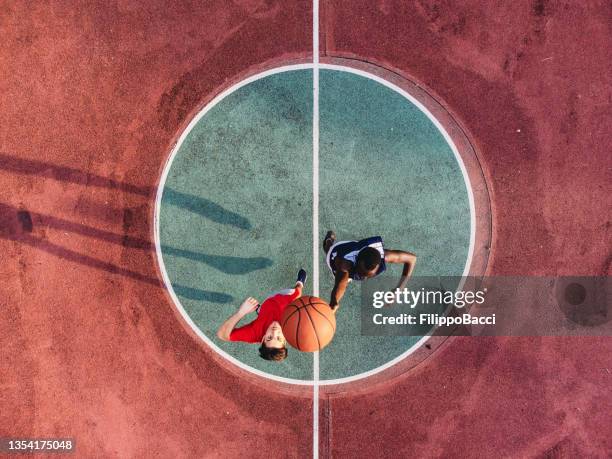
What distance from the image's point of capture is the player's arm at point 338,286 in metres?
6.90

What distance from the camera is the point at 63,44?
766 centimetres

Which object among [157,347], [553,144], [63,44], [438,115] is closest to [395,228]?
[438,115]

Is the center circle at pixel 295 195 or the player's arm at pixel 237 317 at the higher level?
the center circle at pixel 295 195

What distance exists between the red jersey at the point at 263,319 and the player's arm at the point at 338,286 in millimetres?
601

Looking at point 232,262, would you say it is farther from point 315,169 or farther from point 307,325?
point 315,169

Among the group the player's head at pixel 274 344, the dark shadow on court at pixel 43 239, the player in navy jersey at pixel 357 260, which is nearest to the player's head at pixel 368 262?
the player in navy jersey at pixel 357 260

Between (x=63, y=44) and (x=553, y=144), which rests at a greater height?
(x=63, y=44)

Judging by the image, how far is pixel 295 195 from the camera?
7.56 metres

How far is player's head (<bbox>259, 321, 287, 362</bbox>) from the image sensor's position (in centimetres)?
639

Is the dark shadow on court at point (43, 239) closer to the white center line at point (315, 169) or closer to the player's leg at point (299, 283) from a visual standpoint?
the player's leg at point (299, 283)

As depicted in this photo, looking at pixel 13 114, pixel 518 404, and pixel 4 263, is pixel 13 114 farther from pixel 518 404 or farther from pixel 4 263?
pixel 518 404

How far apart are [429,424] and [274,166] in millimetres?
4971

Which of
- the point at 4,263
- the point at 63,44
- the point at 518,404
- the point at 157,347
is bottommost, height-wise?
the point at 518,404

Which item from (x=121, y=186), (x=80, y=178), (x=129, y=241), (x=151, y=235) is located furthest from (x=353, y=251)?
(x=80, y=178)
